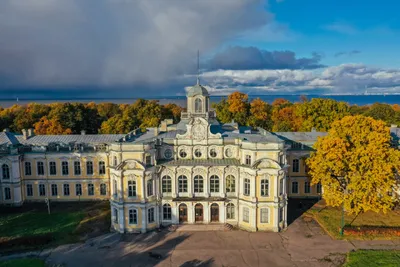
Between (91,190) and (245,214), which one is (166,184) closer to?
(245,214)

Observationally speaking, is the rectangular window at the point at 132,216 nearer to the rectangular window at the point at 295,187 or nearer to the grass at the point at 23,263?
the grass at the point at 23,263

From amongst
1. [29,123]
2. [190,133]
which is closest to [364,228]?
[190,133]

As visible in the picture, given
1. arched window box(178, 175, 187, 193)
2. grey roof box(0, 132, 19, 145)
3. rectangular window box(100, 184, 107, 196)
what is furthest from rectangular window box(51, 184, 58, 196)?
arched window box(178, 175, 187, 193)

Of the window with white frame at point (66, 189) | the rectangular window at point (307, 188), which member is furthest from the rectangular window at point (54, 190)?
the rectangular window at point (307, 188)

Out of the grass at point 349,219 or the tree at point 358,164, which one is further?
the grass at point 349,219

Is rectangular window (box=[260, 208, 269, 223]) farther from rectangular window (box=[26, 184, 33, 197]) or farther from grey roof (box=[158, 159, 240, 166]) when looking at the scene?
rectangular window (box=[26, 184, 33, 197])

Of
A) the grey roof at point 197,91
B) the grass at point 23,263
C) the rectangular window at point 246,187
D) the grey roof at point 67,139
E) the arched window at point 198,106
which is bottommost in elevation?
the grass at point 23,263
